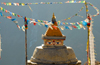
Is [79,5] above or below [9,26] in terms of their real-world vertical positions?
above

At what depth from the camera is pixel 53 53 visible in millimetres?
19172

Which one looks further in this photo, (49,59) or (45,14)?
(45,14)

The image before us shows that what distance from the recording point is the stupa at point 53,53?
1902 cm

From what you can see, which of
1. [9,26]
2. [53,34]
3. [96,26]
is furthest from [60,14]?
[53,34]

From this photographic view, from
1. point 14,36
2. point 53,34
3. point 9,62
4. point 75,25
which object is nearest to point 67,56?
point 53,34

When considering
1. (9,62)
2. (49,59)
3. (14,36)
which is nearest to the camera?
(49,59)

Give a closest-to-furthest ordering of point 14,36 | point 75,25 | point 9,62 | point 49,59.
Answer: point 75,25
point 49,59
point 9,62
point 14,36

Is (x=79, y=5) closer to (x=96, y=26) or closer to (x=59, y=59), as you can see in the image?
(x=96, y=26)

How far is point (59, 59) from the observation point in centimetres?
1906

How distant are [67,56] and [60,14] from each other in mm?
73050

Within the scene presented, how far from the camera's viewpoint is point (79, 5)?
303ft

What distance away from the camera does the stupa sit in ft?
62.4

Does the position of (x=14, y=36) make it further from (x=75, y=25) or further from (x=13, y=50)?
(x=75, y=25)

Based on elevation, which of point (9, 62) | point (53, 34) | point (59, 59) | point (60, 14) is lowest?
point (9, 62)
